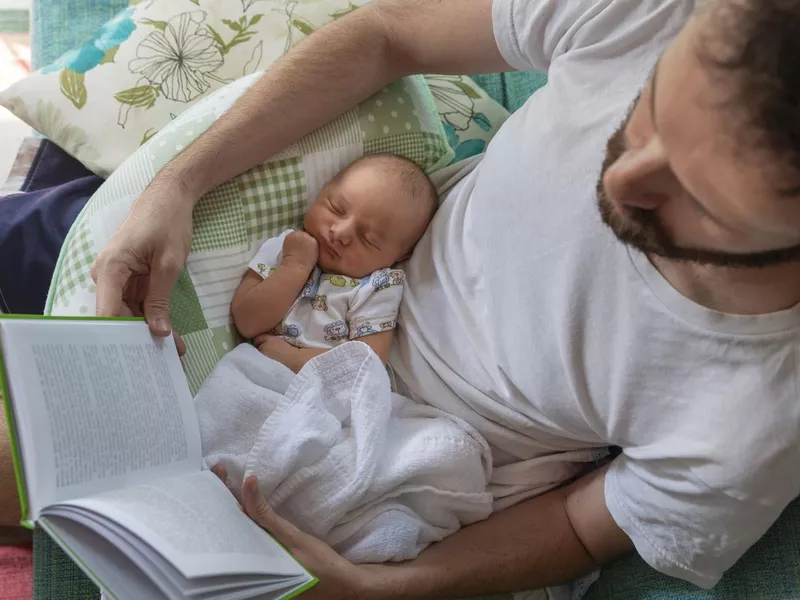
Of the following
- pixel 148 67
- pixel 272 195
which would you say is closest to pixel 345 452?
pixel 272 195

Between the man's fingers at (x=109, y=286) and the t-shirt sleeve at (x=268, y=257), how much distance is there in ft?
0.68

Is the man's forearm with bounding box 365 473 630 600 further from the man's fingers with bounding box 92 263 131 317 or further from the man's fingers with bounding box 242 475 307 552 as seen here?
the man's fingers with bounding box 92 263 131 317

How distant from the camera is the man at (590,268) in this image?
64cm

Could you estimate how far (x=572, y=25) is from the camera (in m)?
0.94

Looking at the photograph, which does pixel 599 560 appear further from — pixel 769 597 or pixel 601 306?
pixel 601 306

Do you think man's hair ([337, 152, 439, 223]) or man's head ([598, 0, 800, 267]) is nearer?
man's head ([598, 0, 800, 267])

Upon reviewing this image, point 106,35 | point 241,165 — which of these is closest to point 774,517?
point 241,165

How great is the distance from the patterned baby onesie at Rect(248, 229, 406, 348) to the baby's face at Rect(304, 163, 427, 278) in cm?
3

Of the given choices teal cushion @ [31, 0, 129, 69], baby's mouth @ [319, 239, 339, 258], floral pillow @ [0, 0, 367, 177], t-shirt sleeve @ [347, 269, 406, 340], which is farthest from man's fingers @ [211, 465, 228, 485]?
teal cushion @ [31, 0, 129, 69]

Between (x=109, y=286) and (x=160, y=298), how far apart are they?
7 centimetres

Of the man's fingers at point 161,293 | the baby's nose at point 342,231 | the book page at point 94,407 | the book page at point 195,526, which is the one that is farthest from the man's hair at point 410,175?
the book page at point 195,526

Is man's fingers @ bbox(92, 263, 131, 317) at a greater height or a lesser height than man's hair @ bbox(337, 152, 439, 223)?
lesser

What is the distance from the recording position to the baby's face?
1.11 m

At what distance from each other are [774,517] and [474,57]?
781mm
